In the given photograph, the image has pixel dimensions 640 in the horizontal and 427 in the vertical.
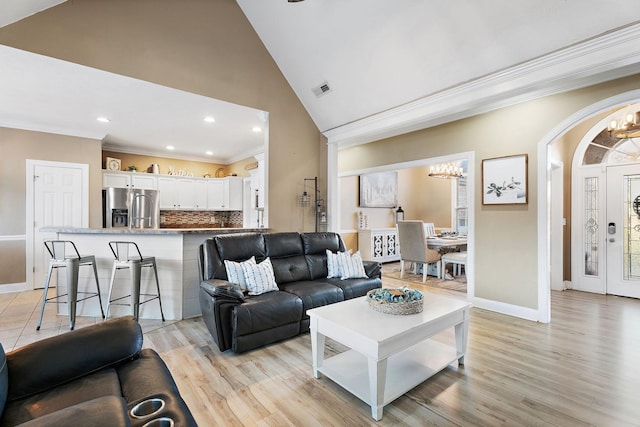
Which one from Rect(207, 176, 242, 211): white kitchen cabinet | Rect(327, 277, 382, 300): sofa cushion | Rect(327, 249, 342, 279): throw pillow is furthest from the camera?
Rect(207, 176, 242, 211): white kitchen cabinet

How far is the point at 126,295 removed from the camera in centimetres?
359

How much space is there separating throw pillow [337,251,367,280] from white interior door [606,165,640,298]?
389cm

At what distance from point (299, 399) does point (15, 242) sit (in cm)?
543

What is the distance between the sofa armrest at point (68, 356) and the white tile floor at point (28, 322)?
6.29 ft

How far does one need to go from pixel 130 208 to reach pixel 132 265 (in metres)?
2.94

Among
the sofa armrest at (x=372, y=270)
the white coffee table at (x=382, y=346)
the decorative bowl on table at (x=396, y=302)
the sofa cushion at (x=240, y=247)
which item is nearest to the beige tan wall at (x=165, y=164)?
the sofa cushion at (x=240, y=247)

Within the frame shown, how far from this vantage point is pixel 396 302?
2.20 metres

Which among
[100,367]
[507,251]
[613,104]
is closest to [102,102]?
[100,367]

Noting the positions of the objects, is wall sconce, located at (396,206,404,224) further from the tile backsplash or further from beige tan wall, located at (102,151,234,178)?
beige tan wall, located at (102,151,234,178)

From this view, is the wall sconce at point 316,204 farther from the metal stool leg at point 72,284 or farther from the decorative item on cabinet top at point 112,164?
the decorative item on cabinet top at point 112,164

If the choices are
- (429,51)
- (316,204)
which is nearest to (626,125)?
(429,51)

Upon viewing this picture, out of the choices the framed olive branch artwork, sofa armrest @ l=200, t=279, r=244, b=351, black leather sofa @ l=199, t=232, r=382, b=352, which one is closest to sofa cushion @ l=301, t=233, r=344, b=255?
black leather sofa @ l=199, t=232, r=382, b=352

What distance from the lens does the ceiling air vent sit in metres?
4.32

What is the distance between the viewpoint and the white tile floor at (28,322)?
2963 mm
